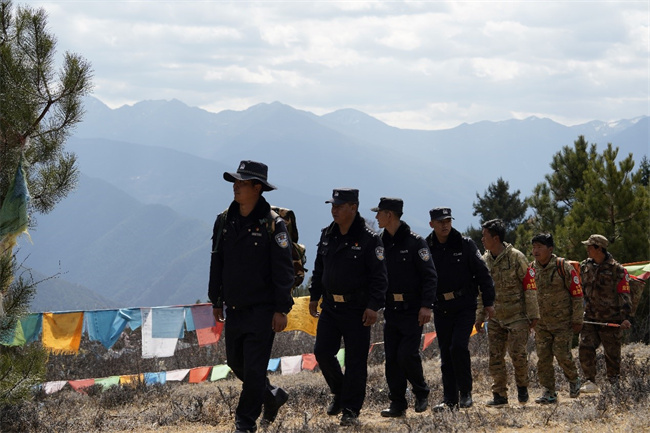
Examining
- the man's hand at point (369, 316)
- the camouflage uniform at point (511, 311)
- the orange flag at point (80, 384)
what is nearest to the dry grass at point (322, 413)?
the camouflage uniform at point (511, 311)

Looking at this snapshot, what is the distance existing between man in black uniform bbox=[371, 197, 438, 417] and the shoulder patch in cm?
170

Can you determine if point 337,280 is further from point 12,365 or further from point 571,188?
point 571,188

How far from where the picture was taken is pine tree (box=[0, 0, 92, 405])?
928 centimetres

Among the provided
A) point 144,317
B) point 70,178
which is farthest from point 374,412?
Result: point 144,317

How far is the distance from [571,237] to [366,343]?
10.4m

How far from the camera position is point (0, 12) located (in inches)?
387

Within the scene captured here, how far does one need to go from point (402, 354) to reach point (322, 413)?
115cm

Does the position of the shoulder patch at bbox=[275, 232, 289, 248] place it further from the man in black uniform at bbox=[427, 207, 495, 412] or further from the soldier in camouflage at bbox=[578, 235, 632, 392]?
the soldier in camouflage at bbox=[578, 235, 632, 392]

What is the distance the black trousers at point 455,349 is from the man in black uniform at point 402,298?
15.3 inches

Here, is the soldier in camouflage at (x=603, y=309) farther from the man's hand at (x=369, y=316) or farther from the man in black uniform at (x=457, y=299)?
the man's hand at (x=369, y=316)

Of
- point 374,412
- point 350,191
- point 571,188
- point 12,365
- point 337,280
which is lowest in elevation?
point 374,412

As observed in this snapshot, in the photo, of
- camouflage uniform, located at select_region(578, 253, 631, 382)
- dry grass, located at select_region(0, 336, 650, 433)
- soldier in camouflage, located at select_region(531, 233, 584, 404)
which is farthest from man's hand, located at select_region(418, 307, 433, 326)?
camouflage uniform, located at select_region(578, 253, 631, 382)

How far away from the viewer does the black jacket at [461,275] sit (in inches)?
371

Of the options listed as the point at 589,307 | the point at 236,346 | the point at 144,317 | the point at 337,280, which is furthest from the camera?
the point at 144,317
